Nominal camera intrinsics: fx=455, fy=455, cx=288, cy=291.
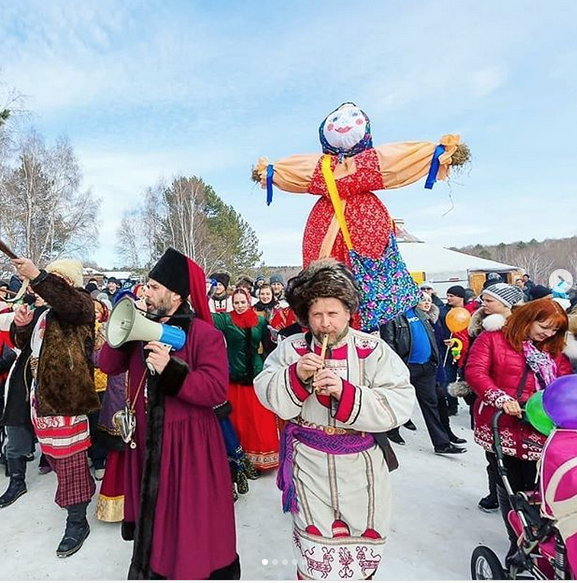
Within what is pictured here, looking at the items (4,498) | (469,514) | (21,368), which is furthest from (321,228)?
(4,498)

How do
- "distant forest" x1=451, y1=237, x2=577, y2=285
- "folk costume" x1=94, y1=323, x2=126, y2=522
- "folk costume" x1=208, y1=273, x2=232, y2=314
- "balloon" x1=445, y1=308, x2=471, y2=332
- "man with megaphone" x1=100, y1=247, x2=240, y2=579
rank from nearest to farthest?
"man with megaphone" x1=100, y1=247, x2=240, y2=579 → "folk costume" x1=94, y1=323, x2=126, y2=522 → "folk costume" x1=208, y1=273, x2=232, y2=314 → "balloon" x1=445, y1=308, x2=471, y2=332 → "distant forest" x1=451, y1=237, x2=577, y2=285

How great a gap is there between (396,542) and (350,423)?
1.57 metres

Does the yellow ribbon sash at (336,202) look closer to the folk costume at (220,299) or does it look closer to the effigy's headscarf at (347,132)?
the effigy's headscarf at (347,132)

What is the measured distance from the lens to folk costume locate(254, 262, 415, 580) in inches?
73.2

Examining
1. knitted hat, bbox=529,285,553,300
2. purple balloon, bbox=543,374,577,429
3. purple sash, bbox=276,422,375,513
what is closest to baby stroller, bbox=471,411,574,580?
purple balloon, bbox=543,374,577,429

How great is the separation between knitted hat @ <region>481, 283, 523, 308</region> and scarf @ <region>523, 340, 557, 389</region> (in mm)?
→ 449

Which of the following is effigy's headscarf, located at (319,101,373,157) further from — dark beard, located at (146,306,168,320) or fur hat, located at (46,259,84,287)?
fur hat, located at (46,259,84,287)

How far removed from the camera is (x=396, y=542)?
2.87 metres

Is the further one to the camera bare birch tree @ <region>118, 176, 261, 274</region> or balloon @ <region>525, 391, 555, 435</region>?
bare birch tree @ <region>118, 176, 261, 274</region>

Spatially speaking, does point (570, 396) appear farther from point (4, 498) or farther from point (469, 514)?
point (4, 498)

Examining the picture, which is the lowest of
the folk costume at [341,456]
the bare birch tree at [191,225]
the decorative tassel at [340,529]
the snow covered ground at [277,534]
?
the snow covered ground at [277,534]

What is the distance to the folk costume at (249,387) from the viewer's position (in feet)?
13.4

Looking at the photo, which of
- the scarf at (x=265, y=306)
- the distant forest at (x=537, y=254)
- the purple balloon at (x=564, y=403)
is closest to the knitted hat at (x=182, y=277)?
the purple balloon at (x=564, y=403)

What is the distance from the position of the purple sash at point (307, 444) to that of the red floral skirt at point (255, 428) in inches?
81.9
